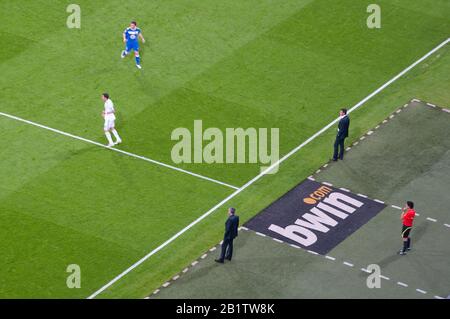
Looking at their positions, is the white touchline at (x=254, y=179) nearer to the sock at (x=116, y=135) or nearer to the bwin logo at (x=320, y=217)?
the bwin logo at (x=320, y=217)

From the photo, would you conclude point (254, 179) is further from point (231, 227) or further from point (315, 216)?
point (231, 227)

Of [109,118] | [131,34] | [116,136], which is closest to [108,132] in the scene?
[116,136]

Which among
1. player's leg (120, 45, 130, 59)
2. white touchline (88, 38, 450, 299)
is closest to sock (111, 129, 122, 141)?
white touchline (88, 38, 450, 299)

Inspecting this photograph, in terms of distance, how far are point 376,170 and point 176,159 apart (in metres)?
7.79

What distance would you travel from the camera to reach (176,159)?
52031 mm

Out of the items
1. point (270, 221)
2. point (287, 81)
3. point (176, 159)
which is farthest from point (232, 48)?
point (270, 221)

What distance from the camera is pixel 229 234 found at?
45656 mm

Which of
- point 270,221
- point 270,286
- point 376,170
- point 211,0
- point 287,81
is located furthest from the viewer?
point 211,0

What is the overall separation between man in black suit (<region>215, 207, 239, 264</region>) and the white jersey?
8564 mm

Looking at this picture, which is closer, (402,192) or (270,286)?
(270,286)

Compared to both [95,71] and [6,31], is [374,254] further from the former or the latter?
[6,31]

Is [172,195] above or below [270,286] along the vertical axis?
above

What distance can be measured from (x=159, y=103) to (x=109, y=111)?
12.0 ft

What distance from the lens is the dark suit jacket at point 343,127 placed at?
51438 millimetres
